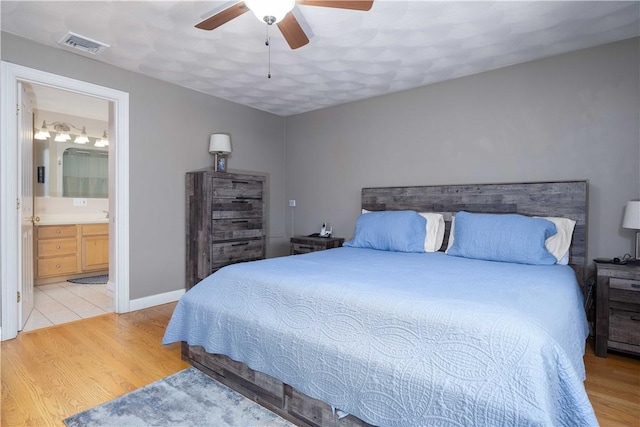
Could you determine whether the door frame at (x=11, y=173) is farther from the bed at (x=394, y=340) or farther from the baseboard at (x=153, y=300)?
the bed at (x=394, y=340)

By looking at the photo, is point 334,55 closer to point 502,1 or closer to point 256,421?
point 502,1

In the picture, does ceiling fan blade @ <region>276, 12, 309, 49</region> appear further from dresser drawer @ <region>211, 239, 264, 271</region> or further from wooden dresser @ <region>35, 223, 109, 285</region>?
wooden dresser @ <region>35, 223, 109, 285</region>

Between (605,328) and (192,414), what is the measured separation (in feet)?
9.03

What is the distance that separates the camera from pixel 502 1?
86.7 inches

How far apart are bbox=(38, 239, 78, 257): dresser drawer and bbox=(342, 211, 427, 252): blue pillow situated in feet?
12.9

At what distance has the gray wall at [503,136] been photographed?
109 inches

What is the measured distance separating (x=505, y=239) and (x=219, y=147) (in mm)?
3009

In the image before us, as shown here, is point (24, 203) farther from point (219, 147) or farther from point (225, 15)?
point (225, 15)

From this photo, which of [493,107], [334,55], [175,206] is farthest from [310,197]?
[493,107]

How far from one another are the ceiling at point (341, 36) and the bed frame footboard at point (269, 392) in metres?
1.98

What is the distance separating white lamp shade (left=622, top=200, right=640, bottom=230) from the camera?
2.41 meters

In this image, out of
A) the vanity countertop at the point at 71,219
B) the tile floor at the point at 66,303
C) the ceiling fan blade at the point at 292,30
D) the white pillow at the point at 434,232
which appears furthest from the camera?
the vanity countertop at the point at 71,219

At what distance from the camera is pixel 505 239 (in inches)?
105

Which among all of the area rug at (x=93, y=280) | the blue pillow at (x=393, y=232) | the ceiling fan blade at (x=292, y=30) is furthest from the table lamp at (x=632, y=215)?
the area rug at (x=93, y=280)
